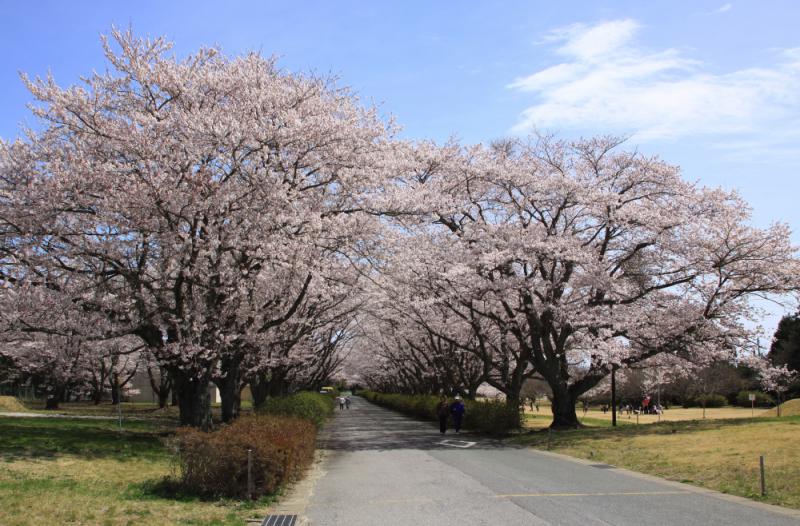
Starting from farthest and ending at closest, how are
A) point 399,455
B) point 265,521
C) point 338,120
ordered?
point 399,455, point 338,120, point 265,521

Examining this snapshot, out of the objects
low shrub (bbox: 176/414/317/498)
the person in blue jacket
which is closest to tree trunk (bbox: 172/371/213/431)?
low shrub (bbox: 176/414/317/498)

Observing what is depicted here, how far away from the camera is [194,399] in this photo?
18.2m

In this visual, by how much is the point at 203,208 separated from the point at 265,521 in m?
7.80

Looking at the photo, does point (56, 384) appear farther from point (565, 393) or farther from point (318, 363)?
point (565, 393)

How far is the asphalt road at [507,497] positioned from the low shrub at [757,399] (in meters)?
43.1

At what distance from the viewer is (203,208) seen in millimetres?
14688

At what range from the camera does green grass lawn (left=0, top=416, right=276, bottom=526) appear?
27.0 ft

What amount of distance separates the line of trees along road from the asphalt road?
5347 millimetres

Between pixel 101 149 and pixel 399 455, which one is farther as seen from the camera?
pixel 399 455

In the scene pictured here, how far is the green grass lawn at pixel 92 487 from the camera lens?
8.23m

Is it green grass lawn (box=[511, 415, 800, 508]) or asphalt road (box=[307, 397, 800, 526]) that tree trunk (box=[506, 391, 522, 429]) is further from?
asphalt road (box=[307, 397, 800, 526])

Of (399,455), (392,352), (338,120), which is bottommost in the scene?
(399,455)

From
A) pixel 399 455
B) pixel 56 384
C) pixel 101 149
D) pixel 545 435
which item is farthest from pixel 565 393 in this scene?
pixel 56 384

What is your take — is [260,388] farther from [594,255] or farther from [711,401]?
[711,401]
